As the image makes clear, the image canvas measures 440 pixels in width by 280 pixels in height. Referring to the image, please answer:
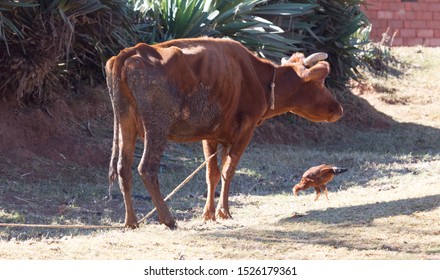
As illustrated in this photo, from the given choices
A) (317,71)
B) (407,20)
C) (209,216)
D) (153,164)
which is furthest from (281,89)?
(407,20)

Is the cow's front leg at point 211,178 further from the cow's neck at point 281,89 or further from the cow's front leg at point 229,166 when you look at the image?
the cow's neck at point 281,89

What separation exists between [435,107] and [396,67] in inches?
114

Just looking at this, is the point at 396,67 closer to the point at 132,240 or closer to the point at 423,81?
the point at 423,81

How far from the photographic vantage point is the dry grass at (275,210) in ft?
24.8

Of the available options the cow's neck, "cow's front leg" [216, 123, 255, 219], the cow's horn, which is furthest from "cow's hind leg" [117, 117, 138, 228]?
the cow's horn

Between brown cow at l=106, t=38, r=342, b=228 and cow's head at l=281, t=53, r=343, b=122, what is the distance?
1 centimetres

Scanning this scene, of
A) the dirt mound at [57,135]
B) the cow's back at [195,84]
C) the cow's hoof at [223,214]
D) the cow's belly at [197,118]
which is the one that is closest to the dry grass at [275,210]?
the cow's hoof at [223,214]

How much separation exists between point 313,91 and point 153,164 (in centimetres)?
247

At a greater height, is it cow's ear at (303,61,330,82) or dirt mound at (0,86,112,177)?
cow's ear at (303,61,330,82)

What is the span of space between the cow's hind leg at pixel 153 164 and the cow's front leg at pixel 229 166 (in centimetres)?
110

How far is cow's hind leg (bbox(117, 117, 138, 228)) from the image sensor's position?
873 centimetres

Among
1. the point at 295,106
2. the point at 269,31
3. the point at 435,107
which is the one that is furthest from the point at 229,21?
the point at 435,107

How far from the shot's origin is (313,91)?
Result: 1042 centimetres

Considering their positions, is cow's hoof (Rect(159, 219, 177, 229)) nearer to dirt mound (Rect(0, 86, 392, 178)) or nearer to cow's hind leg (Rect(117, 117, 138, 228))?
cow's hind leg (Rect(117, 117, 138, 228))
